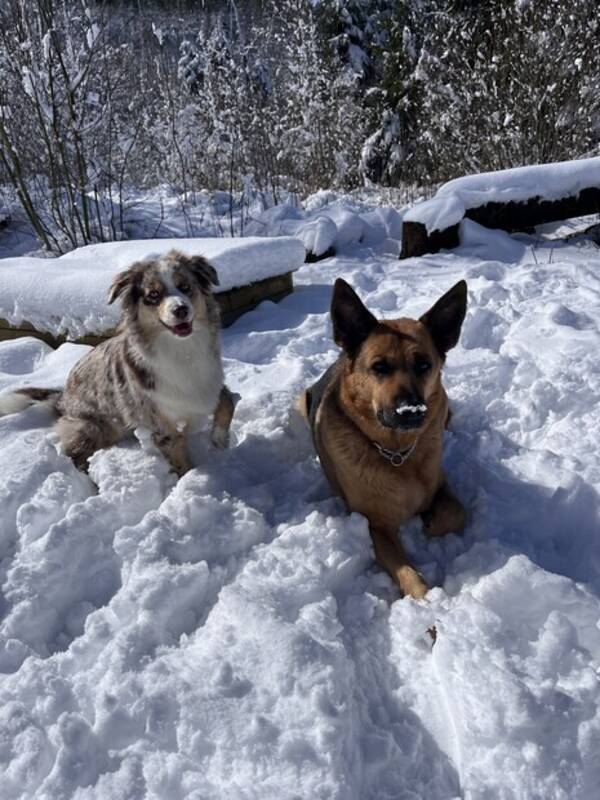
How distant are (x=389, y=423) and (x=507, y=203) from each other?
5781 millimetres

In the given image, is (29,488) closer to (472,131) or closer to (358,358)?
(358,358)

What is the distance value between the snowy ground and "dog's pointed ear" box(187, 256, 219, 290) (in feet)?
3.01

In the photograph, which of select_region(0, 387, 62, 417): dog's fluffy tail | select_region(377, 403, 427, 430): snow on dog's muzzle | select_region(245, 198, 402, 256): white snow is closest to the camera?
select_region(377, 403, 427, 430): snow on dog's muzzle

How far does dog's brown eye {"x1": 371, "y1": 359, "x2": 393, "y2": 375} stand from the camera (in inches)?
102

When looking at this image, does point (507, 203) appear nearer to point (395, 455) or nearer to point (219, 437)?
point (219, 437)

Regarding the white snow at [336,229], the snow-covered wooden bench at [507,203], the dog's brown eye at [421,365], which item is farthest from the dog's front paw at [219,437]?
the snow-covered wooden bench at [507,203]

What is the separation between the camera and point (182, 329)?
312 centimetres

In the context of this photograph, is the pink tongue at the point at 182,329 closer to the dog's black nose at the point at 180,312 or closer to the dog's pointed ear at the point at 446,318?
the dog's black nose at the point at 180,312

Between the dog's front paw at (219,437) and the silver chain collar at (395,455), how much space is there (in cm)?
118

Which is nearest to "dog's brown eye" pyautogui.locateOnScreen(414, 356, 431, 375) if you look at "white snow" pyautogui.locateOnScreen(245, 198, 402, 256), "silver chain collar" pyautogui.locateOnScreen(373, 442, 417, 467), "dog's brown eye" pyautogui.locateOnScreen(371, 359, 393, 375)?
"dog's brown eye" pyautogui.locateOnScreen(371, 359, 393, 375)

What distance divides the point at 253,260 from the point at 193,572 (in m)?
3.87

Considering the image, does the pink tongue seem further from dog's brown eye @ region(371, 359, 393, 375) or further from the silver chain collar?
the silver chain collar

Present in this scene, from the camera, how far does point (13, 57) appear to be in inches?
272

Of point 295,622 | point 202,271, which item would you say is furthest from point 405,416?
point 202,271
